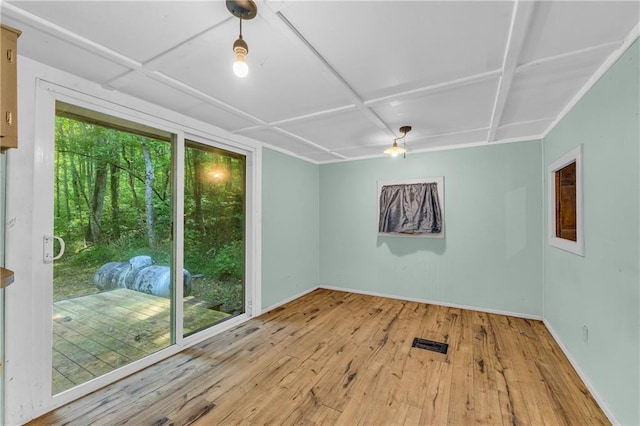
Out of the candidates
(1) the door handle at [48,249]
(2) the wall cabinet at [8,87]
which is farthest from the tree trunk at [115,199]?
(2) the wall cabinet at [8,87]

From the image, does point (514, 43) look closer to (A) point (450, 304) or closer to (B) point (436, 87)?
(B) point (436, 87)

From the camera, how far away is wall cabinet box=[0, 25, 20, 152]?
115 centimetres

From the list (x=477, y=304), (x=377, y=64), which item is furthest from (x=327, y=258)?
(x=377, y=64)

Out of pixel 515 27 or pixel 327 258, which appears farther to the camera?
pixel 327 258

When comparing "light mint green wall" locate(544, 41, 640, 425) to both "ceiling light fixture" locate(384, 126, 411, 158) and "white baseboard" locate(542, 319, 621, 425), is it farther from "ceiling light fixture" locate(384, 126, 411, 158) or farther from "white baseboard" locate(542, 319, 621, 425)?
"ceiling light fixture" locate(384, 126, 411, 158)

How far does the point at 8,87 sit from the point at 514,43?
249 cm

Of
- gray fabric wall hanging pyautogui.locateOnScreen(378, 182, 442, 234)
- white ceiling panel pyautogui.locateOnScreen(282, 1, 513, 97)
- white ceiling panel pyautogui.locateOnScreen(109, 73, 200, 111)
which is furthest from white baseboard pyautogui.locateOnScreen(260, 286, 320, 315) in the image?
white ceiling panel pyautogui.locateOnScreen(282, 1, 513, 97)

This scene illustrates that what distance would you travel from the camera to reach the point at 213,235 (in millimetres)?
2941

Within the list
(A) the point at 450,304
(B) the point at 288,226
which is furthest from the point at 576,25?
(B) the point at 288,226

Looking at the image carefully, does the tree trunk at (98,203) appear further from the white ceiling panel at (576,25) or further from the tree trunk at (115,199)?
the white ceiling panel at (576,25)

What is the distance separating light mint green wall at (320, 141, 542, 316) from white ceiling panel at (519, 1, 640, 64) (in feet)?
7.06

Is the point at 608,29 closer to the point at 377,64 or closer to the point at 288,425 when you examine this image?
the point at 377,64

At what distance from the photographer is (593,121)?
187cm

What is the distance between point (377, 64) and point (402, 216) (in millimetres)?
Answer: 2664
